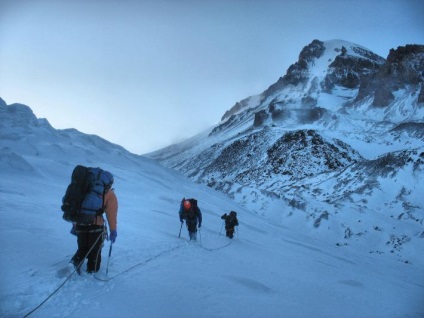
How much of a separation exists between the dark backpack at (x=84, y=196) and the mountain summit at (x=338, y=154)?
89.8 ft

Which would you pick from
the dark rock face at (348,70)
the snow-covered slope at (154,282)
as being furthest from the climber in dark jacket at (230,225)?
the dark rock face at (348,70)

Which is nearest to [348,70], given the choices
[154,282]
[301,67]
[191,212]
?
[301,67]

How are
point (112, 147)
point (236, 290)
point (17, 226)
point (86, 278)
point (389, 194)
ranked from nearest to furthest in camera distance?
point (86, 278) < point (236, 290) < point (17, 226) < point (112, 147) < point (389, 194)

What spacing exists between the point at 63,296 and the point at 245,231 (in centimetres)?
1389

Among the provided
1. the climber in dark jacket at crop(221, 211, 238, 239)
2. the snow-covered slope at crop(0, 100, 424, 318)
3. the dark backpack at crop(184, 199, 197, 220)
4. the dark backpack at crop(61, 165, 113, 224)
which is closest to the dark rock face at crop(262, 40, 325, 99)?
the climber in dark jacket at crop(221, 211, 238, 239)

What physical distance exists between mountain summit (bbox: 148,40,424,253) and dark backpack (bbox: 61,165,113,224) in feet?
89.8

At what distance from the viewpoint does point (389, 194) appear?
37000 mm

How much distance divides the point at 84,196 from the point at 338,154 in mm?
70031

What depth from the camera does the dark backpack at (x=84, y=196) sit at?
16.8 feet

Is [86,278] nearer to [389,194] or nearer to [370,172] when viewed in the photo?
[389,194]

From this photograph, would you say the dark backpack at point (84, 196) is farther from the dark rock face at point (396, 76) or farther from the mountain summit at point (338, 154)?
the dark rock face at point (396, 76)

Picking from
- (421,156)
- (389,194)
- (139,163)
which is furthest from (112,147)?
(421,156)

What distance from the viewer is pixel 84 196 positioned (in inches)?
206

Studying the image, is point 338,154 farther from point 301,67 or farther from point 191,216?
point 301,67
